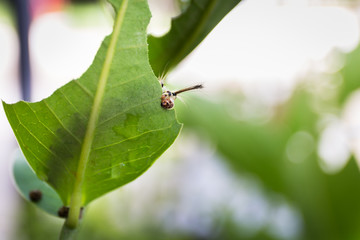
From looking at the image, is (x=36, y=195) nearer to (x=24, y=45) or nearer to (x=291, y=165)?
(x=291, y=165)

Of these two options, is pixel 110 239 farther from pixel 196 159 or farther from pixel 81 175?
pixel 81 175

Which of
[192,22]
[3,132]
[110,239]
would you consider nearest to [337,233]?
[110,239]

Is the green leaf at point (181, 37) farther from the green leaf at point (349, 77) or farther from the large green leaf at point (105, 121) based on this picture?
the green leaf at point (349, 77)

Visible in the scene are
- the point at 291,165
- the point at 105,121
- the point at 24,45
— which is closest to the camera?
the point at 105,121

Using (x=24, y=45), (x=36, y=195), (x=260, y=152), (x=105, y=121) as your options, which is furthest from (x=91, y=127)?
(x=24, y=45)

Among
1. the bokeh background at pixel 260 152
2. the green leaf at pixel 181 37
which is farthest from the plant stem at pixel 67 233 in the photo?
the bokeh background at pixel 260 152
